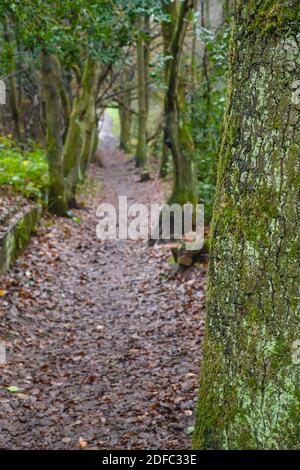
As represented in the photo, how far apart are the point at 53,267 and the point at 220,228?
7.50m

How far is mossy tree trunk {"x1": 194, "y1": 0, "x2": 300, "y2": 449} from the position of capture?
2436 millimetres

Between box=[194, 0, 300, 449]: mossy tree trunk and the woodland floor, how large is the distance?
2092 mm

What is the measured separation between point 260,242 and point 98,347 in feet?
15.6

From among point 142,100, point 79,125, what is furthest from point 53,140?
point 142,100

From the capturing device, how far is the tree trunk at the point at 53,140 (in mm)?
12875

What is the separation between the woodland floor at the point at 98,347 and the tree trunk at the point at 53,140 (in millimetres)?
2095

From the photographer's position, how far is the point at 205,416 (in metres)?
2.79

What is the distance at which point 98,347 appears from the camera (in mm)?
6922

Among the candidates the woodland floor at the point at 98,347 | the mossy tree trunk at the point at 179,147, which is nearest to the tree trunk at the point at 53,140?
the woodland floor at the point at 98,347

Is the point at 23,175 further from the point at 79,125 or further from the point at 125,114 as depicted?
the point at 125,114

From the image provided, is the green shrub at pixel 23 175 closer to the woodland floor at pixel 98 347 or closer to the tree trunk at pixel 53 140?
the tree trunk at pixel 53 140

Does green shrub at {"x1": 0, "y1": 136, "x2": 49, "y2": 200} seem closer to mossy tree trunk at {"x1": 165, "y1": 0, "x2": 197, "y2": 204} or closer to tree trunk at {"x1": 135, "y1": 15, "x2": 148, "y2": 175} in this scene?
mossy tree trunk at {"x1": 165, "y1": 0, "x2": 197, "y2": 204}
